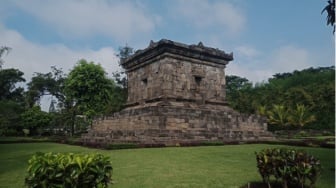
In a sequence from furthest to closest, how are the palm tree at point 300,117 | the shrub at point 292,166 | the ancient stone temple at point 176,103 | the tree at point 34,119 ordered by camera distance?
the tree at point 34,119
the palm tree at point 300,117
the ancient stone temple at point 176,103
the shrub at point 292,166

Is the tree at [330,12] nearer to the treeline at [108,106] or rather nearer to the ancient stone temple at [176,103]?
the ancient stone temple at [176,103]

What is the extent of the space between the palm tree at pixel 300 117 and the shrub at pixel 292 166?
79.1 ft

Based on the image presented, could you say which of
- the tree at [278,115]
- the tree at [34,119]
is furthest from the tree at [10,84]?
the tree at [278,115]

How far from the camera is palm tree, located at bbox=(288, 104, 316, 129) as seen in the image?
85.8 ft

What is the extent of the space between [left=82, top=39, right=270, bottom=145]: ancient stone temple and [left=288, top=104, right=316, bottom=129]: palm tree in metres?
11.2

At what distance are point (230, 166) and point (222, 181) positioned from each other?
65.9 inches

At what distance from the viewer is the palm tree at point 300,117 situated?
26153mm

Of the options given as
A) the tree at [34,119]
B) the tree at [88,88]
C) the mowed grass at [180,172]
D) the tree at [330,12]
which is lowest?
the mowed grass at [180,172]

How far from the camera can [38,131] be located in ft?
101

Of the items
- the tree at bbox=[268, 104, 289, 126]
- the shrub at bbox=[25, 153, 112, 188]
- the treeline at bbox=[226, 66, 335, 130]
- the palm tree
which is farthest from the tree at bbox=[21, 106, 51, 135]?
the shrub at bbox=[25, 153, 112, 188]

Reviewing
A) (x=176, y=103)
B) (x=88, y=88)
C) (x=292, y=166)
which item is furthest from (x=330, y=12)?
(x=88, y=88)

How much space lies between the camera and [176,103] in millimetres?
14906

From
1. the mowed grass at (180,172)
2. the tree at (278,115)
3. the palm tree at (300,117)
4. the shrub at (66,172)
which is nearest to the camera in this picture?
the shrub at (66,172)

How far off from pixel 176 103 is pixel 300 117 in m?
16.2
